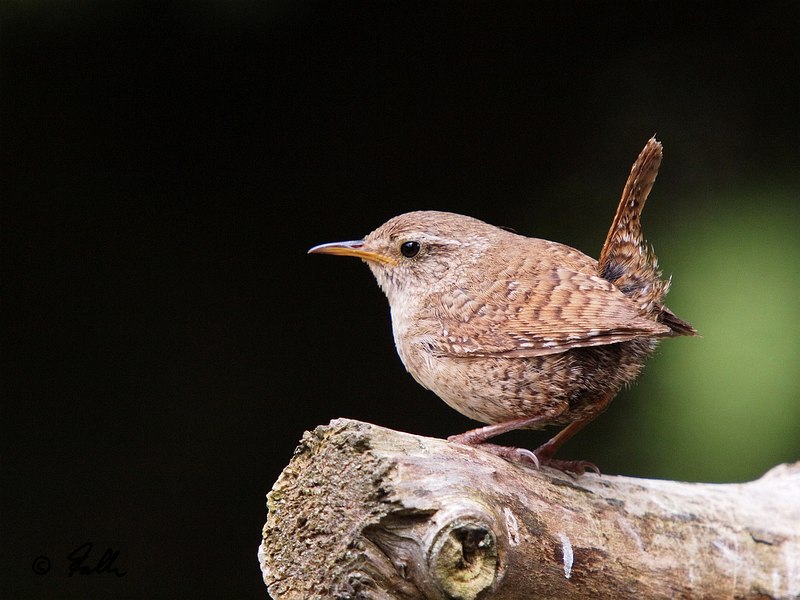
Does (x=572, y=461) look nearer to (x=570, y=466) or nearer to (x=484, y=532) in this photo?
(x=570, y=466)

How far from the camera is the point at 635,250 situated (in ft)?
9.06

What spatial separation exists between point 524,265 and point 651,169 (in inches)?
18.0

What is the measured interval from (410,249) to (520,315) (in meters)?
0.52

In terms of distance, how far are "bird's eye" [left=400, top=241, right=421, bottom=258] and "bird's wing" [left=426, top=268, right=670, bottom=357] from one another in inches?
8.1

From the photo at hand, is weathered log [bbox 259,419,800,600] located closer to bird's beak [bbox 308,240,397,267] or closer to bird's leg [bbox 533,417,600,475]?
bird's leg [bbox 533,417,600,475]

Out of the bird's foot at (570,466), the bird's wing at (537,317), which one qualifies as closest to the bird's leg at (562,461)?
the bird's foot at (570,466)

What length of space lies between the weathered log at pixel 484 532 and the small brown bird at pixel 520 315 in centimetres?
21

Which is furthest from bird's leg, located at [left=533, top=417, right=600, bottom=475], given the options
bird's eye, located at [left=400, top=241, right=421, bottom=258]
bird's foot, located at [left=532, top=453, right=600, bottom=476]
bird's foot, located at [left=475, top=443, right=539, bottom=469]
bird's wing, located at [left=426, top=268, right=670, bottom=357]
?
bird's eye, located at [left=400, top=241, right=421, bottom=258]

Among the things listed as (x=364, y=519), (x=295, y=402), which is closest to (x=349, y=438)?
(x=364, y=519)

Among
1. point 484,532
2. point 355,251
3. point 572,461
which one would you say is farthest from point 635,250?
point 484,532

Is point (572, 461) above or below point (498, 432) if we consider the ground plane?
below

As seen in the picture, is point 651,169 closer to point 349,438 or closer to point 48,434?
point 349,438

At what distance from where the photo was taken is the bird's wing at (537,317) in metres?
2.42

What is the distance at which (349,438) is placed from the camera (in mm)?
2096
